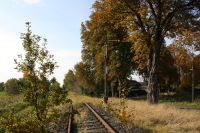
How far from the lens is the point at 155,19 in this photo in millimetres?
39125

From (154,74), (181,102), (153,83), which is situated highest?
(154,74)

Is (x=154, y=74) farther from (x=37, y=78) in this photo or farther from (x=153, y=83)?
(x=37, y=78)

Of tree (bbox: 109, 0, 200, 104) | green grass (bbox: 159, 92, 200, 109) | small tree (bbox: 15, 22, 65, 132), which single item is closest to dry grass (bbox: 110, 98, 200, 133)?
small tree (bbox: 15, 22, 65, 132)

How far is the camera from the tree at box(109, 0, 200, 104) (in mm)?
38125

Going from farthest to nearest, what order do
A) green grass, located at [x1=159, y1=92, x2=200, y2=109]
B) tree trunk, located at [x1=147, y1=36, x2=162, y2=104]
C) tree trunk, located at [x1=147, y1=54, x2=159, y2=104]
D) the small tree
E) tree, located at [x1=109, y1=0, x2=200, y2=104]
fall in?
green grass, located at [x1=159, y1=92, x2=200, y2=109] < tree trunk, located at [x1=147, y1=54, x2=159, y2=104] < tree trunk, located at [x1=147, y1=36, x2=162, y2=104] < tree, located at [x1=109, y1=0, x2=200, y2=104] < the small tree

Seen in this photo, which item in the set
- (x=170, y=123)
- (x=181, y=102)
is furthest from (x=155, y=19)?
(x=181, y=102)

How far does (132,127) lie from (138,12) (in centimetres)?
2093

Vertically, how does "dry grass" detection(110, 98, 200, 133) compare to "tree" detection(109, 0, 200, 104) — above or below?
below

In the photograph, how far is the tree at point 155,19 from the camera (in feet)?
125

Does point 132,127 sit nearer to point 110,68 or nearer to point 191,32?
point 191,32

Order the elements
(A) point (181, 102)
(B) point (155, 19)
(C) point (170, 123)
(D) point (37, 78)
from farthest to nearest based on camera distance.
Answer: (A) point (181, 102)
(B) point (155, 19)
(C) point (170, 123)
(D) point (37, 78)

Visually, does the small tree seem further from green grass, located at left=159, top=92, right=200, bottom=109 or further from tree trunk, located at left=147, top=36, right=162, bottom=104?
green grass, located at left=159, top=92, right=200, bottom=109

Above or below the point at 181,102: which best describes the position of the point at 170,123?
below

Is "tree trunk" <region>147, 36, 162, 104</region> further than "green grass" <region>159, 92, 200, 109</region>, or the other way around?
"green grass" <region>159, 92, 200, 109</region>
